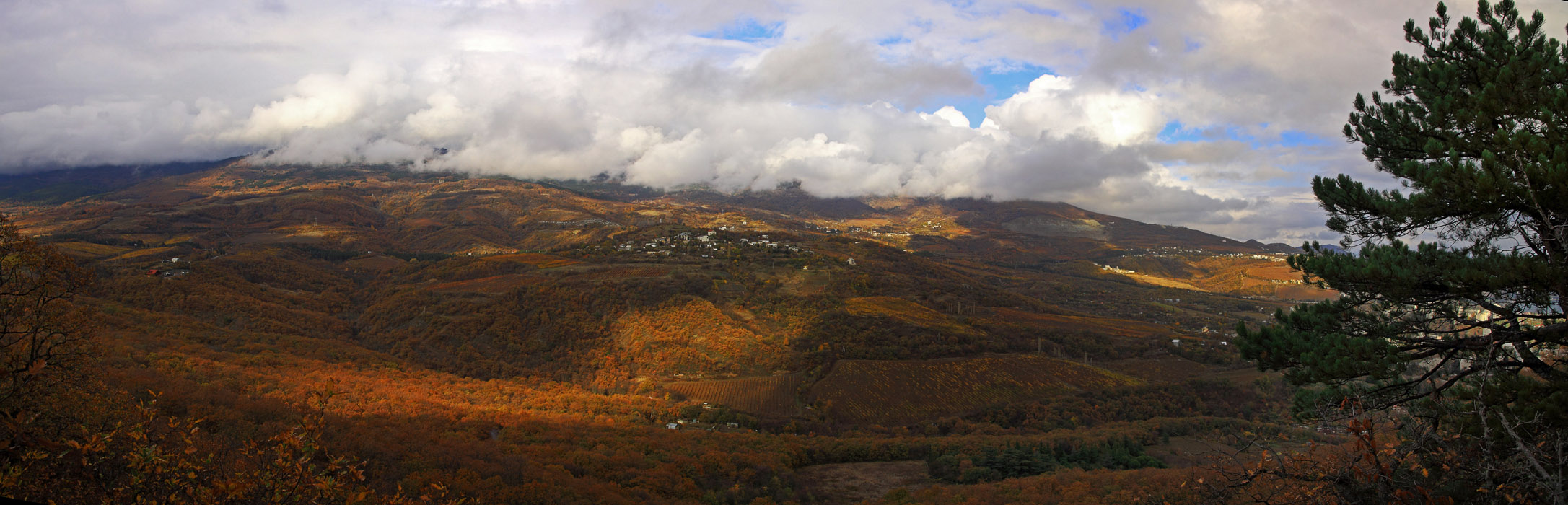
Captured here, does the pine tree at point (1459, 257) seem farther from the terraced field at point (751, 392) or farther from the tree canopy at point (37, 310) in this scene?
the terraced field at point (751, 392)

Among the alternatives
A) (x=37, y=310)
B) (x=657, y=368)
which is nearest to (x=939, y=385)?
(x=657, y=368)

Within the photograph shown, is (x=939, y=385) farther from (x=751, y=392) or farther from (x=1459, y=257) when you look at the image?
(x=1459, y=257)

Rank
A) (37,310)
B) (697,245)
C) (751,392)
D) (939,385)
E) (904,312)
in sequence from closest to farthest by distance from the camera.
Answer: (37,310) → (751,392) → (939,385) → (904,312) → (697,245)

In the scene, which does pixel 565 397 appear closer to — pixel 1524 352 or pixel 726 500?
pixel 726 500

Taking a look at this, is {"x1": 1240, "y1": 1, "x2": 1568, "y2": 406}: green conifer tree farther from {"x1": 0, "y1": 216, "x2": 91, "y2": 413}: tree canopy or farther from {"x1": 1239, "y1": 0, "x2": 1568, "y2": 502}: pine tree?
{"x1": 0, "y1": 216, "x2": 91, "y2": 413}: tree canopy

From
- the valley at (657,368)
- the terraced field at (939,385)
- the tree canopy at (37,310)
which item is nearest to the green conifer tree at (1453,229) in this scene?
the valley at (657,368)
